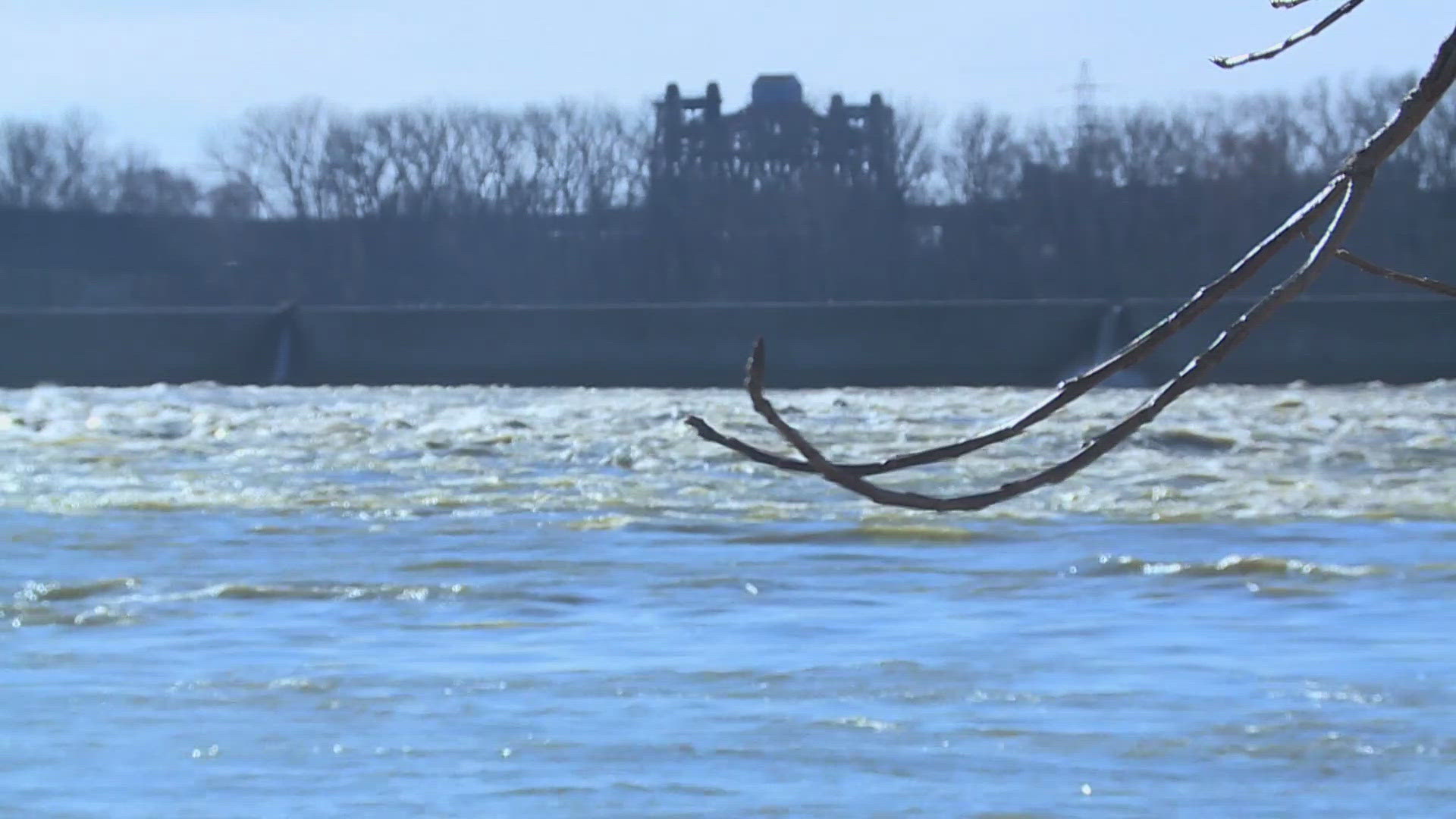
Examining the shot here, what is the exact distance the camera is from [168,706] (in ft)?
16.8

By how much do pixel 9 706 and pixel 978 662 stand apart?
89.0 inches

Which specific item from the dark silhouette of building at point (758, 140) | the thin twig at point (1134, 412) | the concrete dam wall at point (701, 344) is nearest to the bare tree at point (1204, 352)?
the thin twig at point (1134, 412)

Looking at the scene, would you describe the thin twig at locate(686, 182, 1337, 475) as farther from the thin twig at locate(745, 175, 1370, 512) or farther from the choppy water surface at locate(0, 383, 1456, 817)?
the choppy water surface at locate(0, 383, 1456, 817)

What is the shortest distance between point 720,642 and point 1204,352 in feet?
14.3

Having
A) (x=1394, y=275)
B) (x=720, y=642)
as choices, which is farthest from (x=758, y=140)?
(x=1394, y=275)

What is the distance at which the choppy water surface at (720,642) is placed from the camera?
14.3 ft

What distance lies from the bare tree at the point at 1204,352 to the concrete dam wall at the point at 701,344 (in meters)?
22.2

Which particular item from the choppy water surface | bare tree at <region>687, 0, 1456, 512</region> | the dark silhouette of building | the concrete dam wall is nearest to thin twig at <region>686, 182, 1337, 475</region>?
bare tree at <region>687, 0, 1456, 512</region>

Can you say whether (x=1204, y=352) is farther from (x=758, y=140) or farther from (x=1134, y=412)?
(x=758, y=140)

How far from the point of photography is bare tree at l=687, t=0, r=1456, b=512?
63.2 inches

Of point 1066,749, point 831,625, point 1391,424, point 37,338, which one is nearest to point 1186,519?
point 831,625

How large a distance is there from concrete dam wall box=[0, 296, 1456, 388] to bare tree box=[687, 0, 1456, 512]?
22238 mm

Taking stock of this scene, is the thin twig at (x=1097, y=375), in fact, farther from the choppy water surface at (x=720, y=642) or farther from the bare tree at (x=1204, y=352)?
the choppy water surface at (x=720, y=642)

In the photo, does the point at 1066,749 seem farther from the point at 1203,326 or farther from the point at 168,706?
the point at 1203,326
